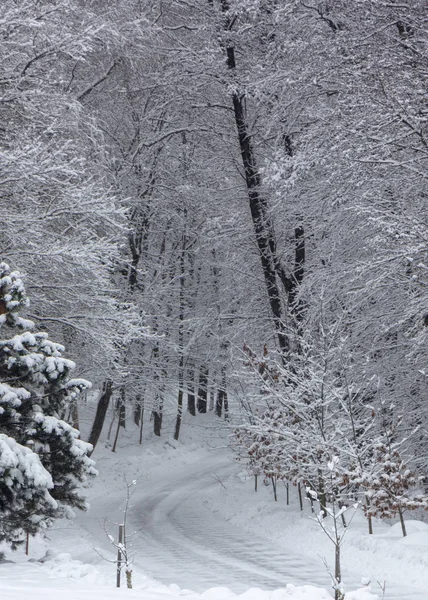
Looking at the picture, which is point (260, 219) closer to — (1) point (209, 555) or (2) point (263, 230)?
(2) point (263, 230)

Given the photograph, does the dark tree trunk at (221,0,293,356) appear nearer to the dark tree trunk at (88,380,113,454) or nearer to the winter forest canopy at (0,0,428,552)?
the winter forest canopy at (0,0,428,552)

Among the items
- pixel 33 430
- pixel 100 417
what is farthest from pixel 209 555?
pixel 100 417

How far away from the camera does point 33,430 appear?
839 cm

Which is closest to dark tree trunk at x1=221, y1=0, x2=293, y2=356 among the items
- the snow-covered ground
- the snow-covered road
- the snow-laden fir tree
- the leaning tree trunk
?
the leaning tree trunk

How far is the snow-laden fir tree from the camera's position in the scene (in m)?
7.87

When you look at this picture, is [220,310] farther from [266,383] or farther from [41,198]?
[41,198]

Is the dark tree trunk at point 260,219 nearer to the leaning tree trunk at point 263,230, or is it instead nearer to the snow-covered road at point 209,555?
the leaning tree trunk at point 263,230

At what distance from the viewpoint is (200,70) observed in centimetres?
1584

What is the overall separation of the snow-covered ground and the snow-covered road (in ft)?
0.06

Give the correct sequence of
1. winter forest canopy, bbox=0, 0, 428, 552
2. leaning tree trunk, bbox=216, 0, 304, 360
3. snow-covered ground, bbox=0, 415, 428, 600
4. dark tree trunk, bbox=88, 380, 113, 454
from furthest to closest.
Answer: dark tree trunk, bbox=88, 380, 113, 454
leaning tree trunk, bbox=216, 0, 304, 360
winter forest canopy, bbox=0, 0, 428, 552
snow-covered ground, bbox=0, 415, 428, 600

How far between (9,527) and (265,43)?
42.1 feet

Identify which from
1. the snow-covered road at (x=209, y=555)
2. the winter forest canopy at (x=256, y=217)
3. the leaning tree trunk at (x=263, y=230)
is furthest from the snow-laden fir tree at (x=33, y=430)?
the leaning tree trunk at (x=263, y=230)

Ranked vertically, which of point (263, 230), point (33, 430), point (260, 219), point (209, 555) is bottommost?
point (209, 555)

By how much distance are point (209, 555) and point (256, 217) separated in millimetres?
8460
